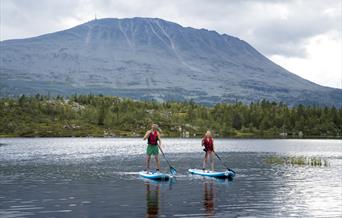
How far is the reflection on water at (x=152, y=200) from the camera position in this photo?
93.4ft

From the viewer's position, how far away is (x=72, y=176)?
1935 inches

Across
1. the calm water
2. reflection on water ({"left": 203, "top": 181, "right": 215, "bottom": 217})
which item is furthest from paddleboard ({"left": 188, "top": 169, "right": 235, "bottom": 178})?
reflection on water ({"left": 203, "top": 181, "right": 215, "bottom": 217})

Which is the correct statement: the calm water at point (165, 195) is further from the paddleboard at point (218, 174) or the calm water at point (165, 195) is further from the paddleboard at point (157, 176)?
the paddleboard at point (157, 176)

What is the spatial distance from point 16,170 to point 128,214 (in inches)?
1198

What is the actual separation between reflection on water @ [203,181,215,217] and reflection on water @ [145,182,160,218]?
2800mm

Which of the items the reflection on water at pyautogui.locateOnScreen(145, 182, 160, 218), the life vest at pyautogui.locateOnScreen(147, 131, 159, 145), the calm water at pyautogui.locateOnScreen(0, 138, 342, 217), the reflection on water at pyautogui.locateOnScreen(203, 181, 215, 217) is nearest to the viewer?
the reflection on water at pyautogui.locateOnScreen(145, 182, 160, 218)

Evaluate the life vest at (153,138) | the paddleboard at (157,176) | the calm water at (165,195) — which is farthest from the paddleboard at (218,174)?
the life vest at (153,138)

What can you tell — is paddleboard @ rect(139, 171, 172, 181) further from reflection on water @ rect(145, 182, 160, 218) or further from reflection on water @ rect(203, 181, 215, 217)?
reflection on water @ rect(203, 181, 215, 217)

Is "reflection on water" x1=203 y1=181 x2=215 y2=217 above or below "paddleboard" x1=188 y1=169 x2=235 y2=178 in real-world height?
below

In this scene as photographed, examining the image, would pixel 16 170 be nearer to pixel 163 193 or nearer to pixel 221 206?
pixel 163 193

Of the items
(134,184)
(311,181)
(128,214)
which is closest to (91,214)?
(128,214)

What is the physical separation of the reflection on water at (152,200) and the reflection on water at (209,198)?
110 inches

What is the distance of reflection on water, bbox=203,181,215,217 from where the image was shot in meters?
29.6

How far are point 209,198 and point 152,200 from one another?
3807 millimetres
